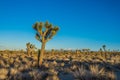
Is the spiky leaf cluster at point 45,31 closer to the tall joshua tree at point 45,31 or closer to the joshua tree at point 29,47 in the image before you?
the tall joshua tree at point 45,31

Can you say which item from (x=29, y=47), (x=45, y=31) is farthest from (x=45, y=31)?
(x=29, y=47)

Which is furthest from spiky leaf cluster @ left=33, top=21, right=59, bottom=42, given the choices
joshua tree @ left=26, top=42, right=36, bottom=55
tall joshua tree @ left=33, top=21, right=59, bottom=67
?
joshua tree @ left=26, top=42, right=36, bottom=55

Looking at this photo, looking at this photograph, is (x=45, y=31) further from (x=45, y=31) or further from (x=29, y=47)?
(x=29, y=47)

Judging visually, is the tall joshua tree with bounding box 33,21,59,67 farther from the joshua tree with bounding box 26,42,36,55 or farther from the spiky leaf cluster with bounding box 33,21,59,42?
the joshua tree with bounding box 26,42,36,55

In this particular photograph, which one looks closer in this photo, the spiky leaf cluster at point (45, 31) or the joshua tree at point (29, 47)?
the spiky leaf cluster at point (45, 31)

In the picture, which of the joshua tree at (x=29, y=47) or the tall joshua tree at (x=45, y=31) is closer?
the tall joshua tree at (x=45, y=31)

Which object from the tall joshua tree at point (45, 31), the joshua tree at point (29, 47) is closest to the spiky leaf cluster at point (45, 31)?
the tall joshua tree at point (45, 31)

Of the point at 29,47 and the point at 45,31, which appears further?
the point at 29,47

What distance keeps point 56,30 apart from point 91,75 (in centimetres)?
A: 996

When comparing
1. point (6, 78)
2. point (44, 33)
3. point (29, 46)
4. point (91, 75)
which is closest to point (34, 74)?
point (6, 78)

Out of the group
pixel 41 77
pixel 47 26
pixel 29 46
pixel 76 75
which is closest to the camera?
pixel 76 75

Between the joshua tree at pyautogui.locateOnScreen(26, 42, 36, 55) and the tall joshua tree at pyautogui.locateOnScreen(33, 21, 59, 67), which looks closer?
the tall joshua tree at pyautogui.locateOnScreen(33, 21, 59, 67)

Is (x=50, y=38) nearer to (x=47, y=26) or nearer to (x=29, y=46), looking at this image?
(x=47, y=26)

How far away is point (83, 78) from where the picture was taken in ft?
30.3
